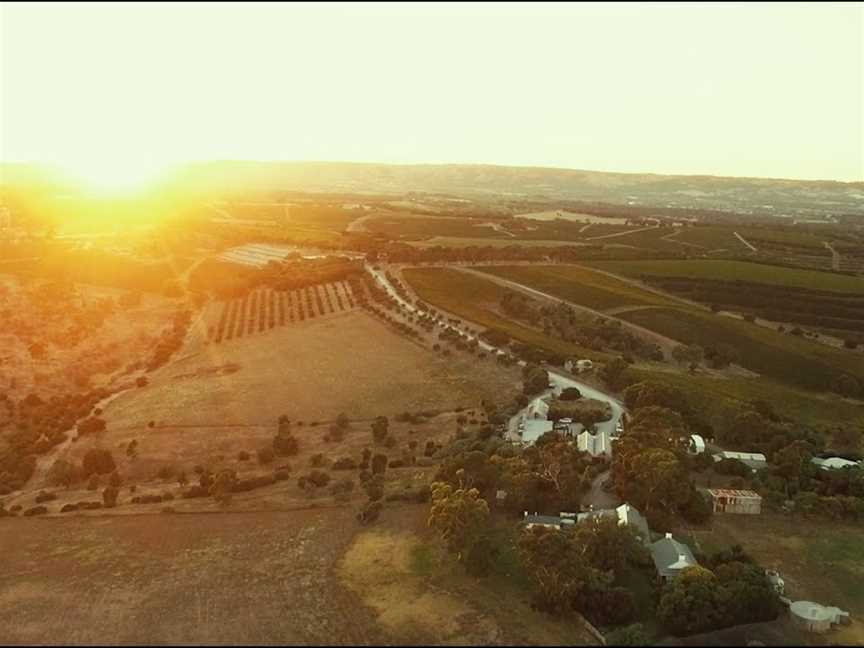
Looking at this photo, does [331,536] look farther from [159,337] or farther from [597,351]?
[159,337]

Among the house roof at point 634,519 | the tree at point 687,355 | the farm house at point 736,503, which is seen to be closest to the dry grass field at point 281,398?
the house roof at point 634,519

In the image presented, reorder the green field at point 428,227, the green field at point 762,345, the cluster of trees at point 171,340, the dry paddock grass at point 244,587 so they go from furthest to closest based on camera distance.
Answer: the green field at point 428,227 → the cluster of trees at point 171,340 → the green field at point 762,345 → the dry paddock grass at point 244,587

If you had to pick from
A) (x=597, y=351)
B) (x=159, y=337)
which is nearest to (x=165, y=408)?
(x=159, y=337)

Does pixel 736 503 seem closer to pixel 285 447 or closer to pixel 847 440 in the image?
pixel 847 440

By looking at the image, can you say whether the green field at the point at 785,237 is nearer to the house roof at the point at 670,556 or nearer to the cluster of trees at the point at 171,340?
the cluster of trees at the point at 171,340

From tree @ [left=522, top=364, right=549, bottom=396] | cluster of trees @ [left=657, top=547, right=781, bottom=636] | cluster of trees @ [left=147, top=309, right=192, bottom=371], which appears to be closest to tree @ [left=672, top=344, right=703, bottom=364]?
tree @ [left=522, top=364, right=549, bottom=396]

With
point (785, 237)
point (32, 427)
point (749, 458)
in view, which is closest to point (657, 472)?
point (749, 458)
